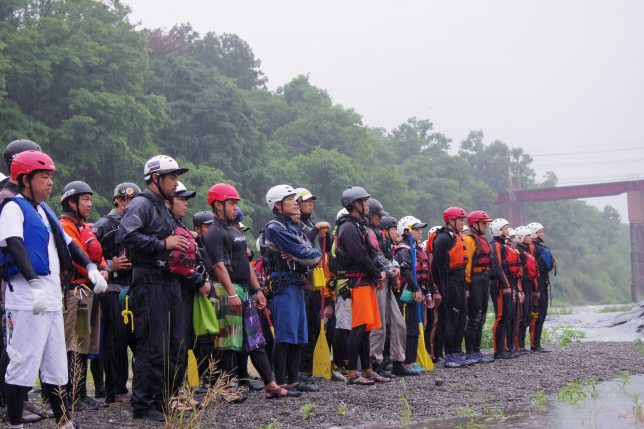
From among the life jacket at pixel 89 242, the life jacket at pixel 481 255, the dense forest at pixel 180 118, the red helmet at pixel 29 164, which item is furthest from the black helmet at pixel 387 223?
the dense forest at pixel 180 118

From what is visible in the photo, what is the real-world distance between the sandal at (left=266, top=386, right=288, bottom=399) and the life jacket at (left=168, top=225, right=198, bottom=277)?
1.81m

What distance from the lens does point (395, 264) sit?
1039cm

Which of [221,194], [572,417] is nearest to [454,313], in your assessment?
[572,417]

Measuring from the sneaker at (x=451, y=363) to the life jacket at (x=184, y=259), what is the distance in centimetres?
538

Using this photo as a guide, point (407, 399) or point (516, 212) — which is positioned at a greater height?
point (516, 212)

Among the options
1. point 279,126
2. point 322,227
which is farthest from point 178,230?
point 279,126

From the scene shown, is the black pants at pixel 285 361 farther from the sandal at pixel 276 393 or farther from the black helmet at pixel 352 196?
the black helmet at pixel 352 196

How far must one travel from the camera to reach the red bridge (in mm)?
61312

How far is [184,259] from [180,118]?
33666 mm

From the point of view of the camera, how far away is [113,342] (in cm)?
852

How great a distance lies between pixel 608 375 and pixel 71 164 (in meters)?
23.2

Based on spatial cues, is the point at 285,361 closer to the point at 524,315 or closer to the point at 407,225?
the point at 407,225

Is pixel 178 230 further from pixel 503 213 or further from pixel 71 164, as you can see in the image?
pixel 503 213

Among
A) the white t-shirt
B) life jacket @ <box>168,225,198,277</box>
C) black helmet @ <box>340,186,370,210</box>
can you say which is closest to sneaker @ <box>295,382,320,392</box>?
black helmet @ <box>340,186,370,210</box>
